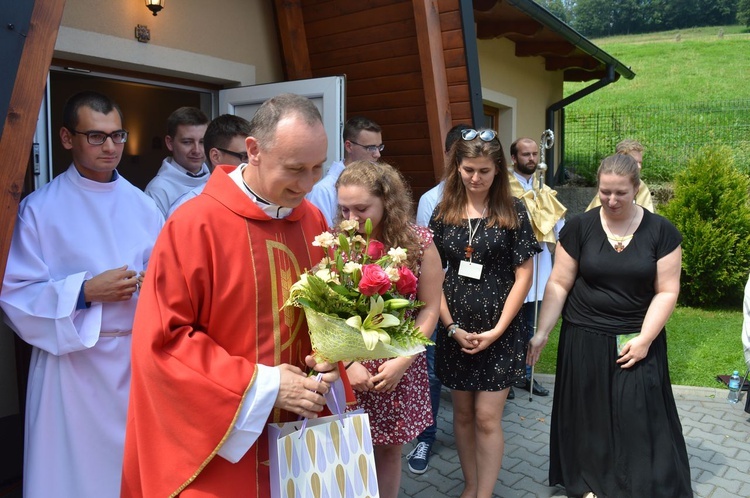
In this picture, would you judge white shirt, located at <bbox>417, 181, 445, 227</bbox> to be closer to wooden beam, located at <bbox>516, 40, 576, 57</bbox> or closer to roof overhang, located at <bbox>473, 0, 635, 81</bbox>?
roof overhang, located at <bbox>473, 0, 635, 81</bbox>

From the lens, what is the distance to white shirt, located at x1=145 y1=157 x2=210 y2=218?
13.3 ft

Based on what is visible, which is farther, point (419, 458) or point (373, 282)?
point (419, 458)

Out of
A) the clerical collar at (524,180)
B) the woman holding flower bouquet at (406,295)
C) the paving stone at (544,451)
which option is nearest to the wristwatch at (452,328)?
the woman holding flower bouquet at (406,295)

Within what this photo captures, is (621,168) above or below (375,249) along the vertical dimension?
above

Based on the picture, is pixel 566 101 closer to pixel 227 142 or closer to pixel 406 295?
pixel 227 142

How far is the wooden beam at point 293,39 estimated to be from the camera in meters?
6.18

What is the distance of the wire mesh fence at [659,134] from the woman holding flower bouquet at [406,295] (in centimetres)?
1340

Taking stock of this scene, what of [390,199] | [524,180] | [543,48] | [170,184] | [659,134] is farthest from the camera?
[659,134]

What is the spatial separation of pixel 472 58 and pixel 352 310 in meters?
4.02

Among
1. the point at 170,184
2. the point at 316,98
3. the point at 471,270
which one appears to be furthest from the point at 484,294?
the point at 316,98

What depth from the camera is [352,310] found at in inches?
72.5

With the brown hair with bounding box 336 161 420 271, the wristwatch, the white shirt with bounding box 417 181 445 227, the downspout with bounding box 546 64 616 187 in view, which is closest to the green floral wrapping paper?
the brown hair with bounding box 336 161 420 271

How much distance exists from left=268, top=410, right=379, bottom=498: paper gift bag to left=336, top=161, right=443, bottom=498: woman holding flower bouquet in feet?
2.19

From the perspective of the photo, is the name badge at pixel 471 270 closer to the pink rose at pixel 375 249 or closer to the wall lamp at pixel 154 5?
the pink rose at pixel 375 249
